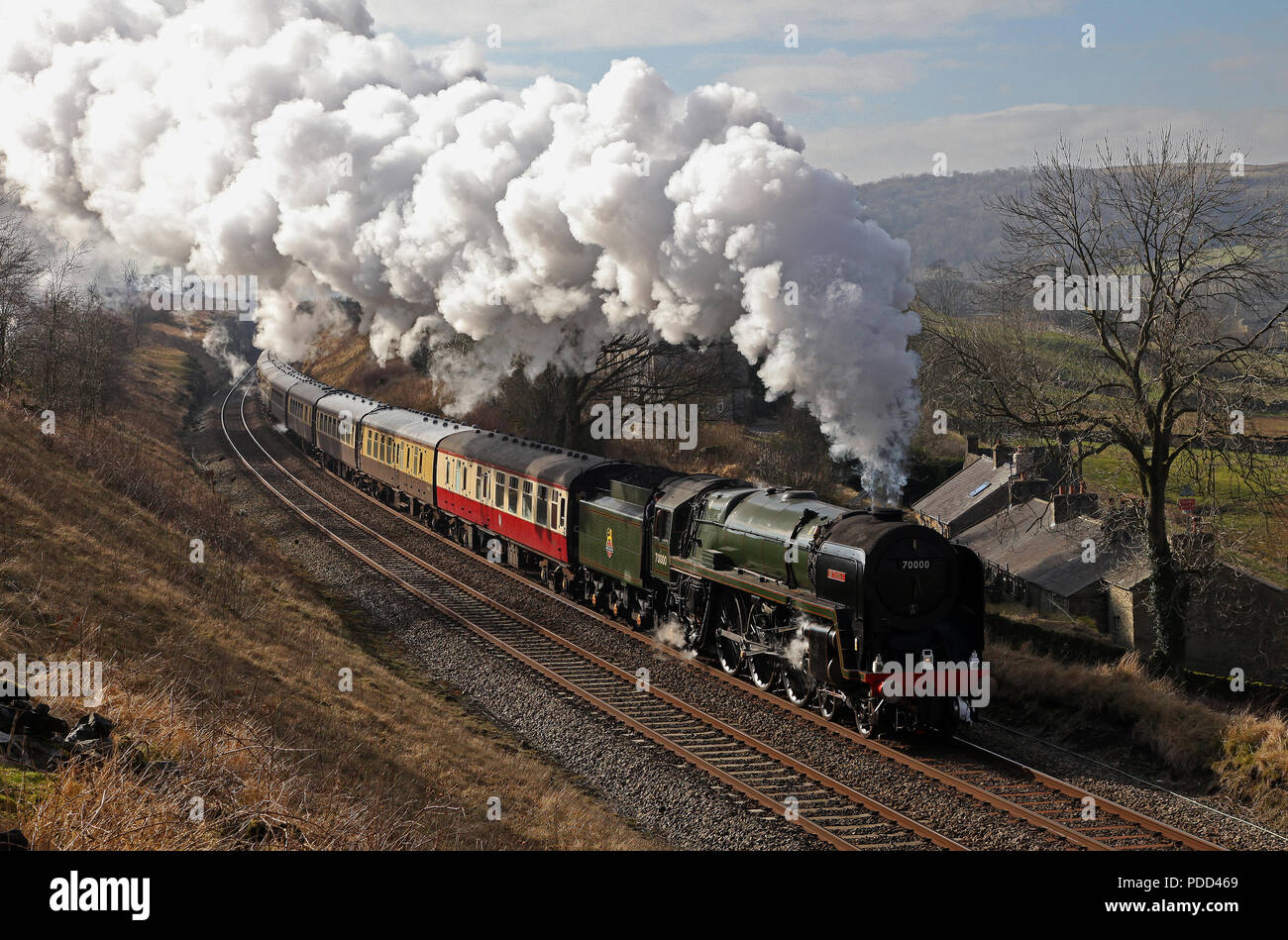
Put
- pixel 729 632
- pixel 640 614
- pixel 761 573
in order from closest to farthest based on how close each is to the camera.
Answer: pixel 761 573
pixel 729 632
pixel 640 614

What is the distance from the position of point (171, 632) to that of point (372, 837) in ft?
25.6

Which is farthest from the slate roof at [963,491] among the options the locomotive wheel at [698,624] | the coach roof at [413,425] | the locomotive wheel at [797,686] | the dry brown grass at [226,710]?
the dry brown grass at [226,710]

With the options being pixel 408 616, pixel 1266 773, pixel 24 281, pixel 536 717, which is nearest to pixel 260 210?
pixel 24 281

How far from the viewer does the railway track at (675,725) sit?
11961mm

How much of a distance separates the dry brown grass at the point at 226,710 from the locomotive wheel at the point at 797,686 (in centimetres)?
467

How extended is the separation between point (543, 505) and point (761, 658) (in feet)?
28.4

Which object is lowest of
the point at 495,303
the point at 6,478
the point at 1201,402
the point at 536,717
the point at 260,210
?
the point at 536,717

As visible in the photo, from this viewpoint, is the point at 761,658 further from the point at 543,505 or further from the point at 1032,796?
the point at 543,505

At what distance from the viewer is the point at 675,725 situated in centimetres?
1566

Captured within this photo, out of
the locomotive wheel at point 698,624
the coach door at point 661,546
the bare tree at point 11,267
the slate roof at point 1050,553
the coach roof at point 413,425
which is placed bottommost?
the slate roof at point 1050,553

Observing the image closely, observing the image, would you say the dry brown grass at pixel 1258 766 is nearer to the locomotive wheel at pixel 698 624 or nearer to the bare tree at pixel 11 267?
the locomotive wheel at pixel 698 624

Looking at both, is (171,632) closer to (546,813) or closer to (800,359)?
(546,813)

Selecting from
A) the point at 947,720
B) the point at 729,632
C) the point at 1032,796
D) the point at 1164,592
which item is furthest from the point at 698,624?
the point at 1164,592

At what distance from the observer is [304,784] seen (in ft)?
31.9
